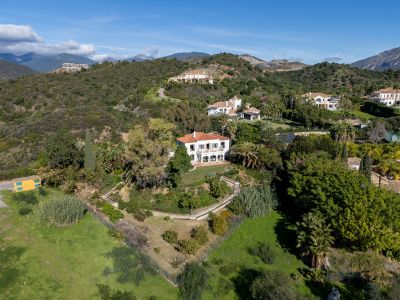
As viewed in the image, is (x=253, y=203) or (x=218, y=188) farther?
(x=218, y=188)

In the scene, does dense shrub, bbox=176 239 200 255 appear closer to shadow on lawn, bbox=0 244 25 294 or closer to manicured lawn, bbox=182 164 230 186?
manicured lawn, bbox=182 164 230 186

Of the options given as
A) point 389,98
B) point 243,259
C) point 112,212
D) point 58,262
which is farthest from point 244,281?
point 389,98

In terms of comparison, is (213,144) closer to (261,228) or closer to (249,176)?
(249,176)

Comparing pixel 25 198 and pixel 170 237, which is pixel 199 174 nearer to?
pixel 170 237

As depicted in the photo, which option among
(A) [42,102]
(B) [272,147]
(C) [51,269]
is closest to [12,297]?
(C) [51,269]

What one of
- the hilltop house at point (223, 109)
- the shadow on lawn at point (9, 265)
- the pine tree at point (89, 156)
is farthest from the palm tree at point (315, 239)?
the hilltop house at point (223, 109)
